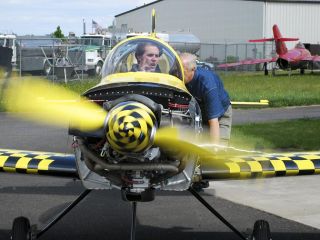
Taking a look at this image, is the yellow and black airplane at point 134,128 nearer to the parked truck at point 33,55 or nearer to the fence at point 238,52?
the parked truck at point 33,55

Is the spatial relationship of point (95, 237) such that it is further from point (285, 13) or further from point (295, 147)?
point (285, 13)

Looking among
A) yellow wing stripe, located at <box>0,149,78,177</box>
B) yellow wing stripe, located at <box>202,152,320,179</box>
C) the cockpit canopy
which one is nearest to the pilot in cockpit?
the cockpit canopy

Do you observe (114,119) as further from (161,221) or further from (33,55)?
(33,55)

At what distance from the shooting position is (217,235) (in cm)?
648

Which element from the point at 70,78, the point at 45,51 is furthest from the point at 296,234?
the point at 45,51

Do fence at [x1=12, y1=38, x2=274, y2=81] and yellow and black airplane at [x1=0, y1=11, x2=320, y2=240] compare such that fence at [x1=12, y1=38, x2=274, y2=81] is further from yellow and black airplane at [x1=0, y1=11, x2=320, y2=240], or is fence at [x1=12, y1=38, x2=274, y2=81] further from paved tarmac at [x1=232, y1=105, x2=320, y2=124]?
yellow and black airplane at [x1=0, y1=11, x2=320, y2=240]

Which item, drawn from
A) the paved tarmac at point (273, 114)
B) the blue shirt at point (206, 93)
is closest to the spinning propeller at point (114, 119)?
the blue shirt at point (206, 93)

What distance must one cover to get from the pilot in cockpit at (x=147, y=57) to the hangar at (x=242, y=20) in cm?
4999

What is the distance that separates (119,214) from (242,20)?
193ft

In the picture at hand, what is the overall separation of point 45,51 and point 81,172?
91.4 ft

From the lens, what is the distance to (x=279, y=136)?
43.1 ft

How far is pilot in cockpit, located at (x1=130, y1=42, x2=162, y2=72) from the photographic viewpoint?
202 inches

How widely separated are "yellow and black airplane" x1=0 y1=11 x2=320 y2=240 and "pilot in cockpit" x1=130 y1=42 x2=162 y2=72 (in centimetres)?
3

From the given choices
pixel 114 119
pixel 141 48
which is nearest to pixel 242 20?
pixel 141 48
